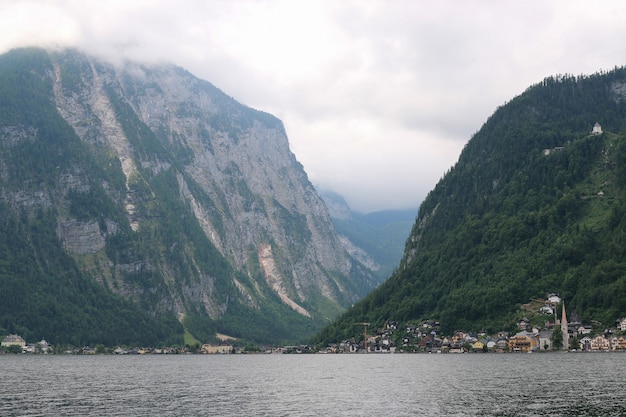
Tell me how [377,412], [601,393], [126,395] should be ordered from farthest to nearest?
1. [126,395]
2. [601,393]
3. [377,412]

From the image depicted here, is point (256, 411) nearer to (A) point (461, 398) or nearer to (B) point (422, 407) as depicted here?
(B) point (422, 407)

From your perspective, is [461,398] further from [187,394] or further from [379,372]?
[379,372]

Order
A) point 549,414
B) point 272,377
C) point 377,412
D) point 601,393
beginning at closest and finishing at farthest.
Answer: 1. point 549,414
2. point 377,412
3. point 601,393
4. point 272,377

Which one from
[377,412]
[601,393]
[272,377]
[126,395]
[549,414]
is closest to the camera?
[549,414]

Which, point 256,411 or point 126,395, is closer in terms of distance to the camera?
point 256,411

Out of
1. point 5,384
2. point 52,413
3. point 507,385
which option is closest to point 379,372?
point 507,385

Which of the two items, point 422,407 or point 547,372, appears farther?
point 547,372

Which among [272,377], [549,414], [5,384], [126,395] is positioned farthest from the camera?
[272,377]

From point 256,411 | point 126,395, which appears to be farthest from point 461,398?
point 126,395

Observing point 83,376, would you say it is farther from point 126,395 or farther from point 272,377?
point 126,395
